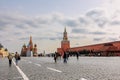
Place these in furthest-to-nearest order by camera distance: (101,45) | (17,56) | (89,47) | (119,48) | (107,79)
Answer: (89,47) < (101,45) < (119,48) < (17,56) < (107,79)

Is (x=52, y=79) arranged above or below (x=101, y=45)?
below

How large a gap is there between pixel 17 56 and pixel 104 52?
12237 cm

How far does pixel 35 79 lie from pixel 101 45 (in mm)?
162046

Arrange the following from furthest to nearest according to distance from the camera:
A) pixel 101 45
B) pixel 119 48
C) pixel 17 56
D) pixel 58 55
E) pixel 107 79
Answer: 1. pixel 101 45
2. pixel 119 48
3. pixel 58 55
4. pixel 17 56
5. pixel 107 79

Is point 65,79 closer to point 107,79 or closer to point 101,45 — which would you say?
point 107,79

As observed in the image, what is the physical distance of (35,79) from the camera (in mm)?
15000

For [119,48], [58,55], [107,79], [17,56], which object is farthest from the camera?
[119,48]

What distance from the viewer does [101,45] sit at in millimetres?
175000

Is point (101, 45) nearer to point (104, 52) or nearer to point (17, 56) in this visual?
point (104, 52)

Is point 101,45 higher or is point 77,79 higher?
point 101,45

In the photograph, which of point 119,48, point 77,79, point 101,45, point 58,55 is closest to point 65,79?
point 77,79

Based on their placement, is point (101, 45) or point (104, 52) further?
point (101, 45)

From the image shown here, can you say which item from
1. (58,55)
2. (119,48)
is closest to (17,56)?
(58,55)

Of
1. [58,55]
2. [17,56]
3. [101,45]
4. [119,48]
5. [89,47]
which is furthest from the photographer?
[89,47]
